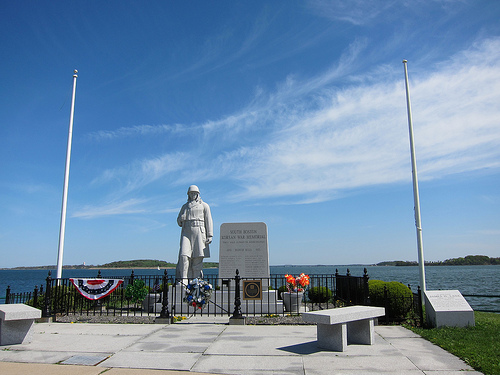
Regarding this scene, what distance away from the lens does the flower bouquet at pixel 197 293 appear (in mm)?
11547

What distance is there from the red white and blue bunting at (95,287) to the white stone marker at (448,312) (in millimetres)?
9438

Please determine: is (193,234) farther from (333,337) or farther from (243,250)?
(333,337)

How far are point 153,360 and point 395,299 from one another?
7.71 m

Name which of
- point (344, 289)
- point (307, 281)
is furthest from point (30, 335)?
point (344, 289)

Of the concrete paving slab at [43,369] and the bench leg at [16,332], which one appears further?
the bench leg at [16,332]

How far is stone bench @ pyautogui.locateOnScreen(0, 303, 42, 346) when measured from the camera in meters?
7.60

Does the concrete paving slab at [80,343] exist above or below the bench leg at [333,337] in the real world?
below

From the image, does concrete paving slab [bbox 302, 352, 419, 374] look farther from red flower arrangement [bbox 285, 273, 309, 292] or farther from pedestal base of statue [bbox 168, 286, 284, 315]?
red flower arrangement [bbox 285, 273, 309, 292]

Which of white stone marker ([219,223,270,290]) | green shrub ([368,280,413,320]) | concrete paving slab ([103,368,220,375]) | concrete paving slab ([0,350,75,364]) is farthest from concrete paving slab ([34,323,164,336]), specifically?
Answer: green shrub ([368,280,413,320])

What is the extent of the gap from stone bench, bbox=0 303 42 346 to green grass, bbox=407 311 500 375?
810 centimetres

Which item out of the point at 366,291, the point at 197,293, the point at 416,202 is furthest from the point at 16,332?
the point at 416,202

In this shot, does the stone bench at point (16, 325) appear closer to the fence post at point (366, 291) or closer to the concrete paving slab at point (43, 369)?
the concrete paving slab at point (43, 369)

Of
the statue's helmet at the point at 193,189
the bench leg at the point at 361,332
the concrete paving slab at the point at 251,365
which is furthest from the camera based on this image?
the statue's helmet at the point at 193,189

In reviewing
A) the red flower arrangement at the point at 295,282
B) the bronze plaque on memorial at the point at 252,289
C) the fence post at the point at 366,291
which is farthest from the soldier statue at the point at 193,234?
the fence post at the point at 366,291
